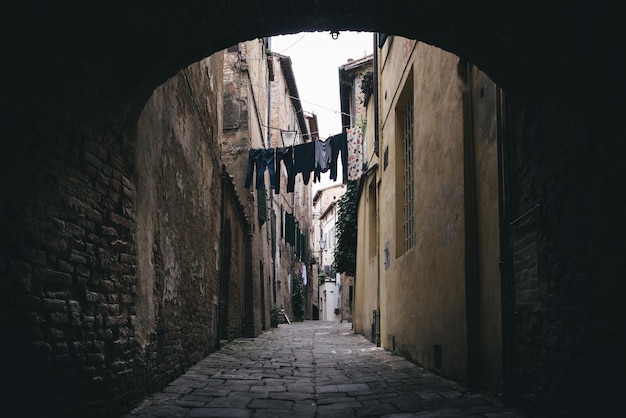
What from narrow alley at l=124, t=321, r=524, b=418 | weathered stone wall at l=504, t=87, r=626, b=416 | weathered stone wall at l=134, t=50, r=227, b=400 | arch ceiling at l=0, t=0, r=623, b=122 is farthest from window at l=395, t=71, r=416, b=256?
arch ceiling at l=0, t=0, r=623, b=122

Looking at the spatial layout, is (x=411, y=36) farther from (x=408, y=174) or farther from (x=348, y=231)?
(x=348, y=231)

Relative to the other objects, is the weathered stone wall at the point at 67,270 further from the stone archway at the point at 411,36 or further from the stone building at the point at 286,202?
the stone building at the point at 286,202

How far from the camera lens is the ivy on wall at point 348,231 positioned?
56.7ft

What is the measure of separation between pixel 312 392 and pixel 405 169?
16.5 feet

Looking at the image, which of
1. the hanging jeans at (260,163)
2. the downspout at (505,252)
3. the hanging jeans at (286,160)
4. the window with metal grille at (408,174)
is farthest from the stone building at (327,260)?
the downspout at (505,252)

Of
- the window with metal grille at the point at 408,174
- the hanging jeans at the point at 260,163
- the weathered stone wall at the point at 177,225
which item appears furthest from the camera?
the hanging jeans at the point at 260,163

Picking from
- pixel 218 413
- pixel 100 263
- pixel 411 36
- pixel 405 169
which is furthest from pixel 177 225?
pixel 405 169

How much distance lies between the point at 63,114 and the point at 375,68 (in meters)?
9.72

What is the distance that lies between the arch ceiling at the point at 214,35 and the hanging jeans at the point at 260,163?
1010 centimetres

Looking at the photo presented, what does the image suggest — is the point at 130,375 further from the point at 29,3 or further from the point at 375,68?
the point at 375,68

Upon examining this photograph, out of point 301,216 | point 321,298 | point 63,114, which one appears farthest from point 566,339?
point 321,298

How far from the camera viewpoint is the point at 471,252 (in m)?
5.67

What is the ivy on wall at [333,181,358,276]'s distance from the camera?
17297 mm

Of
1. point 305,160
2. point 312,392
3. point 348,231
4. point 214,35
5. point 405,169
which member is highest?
point 305,160
